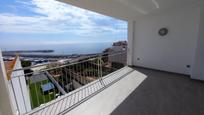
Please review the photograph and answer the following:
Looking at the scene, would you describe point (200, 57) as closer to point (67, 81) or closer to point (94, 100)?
point (94, 100)

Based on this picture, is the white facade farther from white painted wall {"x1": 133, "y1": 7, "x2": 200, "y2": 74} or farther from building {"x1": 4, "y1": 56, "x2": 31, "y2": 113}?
white painted wall {"x1": 133, "y1": 7, "x2": 200, "y2": 74}

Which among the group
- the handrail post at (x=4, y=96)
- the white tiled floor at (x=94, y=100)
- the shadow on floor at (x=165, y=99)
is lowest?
the shadow on floor at (x=165, y=99)

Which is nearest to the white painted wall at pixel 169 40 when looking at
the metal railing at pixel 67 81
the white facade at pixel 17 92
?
the metal railing at pixel 67 81

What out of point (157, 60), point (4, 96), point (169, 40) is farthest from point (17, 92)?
point (169, 40)

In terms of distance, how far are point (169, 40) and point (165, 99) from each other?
2446 millimetres

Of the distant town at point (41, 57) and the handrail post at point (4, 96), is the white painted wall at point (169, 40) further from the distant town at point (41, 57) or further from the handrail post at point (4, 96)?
the handrail post at point (4, 96)

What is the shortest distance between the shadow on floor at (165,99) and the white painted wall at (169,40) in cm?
91

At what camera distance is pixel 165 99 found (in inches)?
87.0

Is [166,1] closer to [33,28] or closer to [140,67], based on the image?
[140,67]

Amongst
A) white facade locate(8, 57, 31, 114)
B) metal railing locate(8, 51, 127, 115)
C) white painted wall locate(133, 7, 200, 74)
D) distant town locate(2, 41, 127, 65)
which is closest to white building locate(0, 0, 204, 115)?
white painted wall locate(133, 7, 200, 74)

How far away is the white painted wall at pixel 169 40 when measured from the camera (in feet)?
11.0

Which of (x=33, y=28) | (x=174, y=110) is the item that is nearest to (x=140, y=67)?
(x=174, y=110)

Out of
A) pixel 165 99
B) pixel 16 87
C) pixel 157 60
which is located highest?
pixel 157 60

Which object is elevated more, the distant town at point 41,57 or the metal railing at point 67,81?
the distant town at point 41,57
